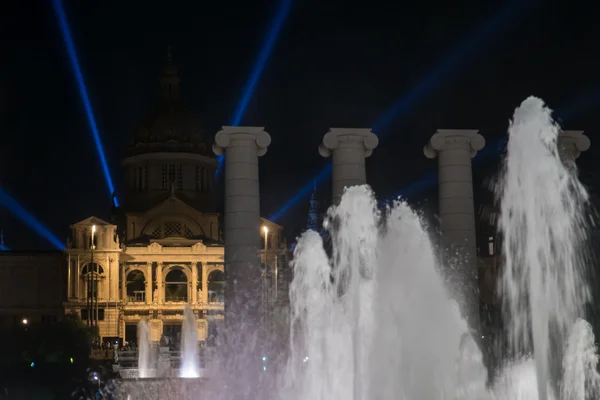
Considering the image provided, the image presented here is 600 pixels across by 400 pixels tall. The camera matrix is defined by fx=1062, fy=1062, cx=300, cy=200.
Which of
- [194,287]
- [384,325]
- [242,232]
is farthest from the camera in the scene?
[194,287]

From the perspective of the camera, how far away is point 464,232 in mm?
35781

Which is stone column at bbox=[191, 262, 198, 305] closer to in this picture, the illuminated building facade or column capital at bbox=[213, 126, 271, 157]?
the illuminated building facade

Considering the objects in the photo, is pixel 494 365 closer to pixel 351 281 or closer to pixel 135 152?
pixel 351 281

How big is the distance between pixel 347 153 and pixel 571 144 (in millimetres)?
7647

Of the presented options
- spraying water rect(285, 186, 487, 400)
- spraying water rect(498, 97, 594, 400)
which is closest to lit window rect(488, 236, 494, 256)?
spraying water rect(285, 186, 487, 400)

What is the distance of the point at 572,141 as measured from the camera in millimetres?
36031

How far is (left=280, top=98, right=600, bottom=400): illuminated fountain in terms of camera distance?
2692 centimetres

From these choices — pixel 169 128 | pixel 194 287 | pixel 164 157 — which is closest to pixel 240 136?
pixel 194 287

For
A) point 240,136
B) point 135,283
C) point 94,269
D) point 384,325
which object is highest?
point 94,269

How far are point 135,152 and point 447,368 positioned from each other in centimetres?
7768

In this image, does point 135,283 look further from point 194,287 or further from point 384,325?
point 384,325

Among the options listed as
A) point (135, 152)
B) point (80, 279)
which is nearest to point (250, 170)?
point (80, 279)

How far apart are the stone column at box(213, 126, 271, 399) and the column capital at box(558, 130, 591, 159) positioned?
9935mm

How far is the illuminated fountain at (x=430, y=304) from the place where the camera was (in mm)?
26922
